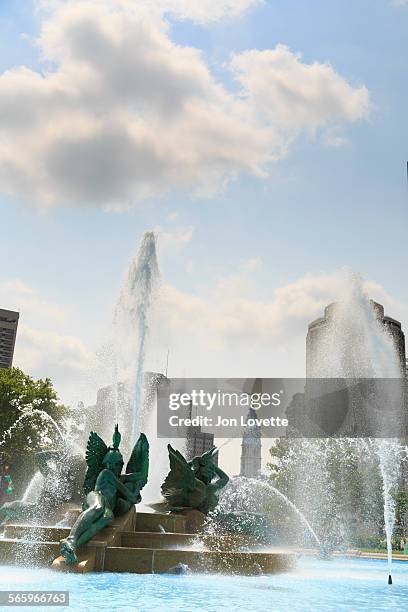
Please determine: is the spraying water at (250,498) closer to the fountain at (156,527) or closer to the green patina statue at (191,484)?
the fountain at (156,527)

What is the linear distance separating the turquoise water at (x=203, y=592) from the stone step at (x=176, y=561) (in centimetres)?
29

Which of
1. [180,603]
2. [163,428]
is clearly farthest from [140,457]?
[163,428]

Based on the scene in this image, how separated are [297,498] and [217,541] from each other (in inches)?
1454

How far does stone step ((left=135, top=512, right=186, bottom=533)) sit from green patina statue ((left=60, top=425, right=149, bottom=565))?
596 millimetres

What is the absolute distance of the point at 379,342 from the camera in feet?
180

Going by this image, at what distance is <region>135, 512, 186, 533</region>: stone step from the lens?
1454 cm

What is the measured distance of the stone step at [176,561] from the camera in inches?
472

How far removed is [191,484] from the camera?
15844 mm

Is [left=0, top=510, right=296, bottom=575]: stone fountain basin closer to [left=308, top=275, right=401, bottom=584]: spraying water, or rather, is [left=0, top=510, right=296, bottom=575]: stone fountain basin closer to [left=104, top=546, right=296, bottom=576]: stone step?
[left=104, top=546, right=296, bottom=576]: stone step

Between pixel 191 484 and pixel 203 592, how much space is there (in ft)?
19.2

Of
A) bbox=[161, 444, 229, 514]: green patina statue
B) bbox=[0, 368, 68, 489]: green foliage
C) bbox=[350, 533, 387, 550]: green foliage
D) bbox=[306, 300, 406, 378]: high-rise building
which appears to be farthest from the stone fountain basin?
bbox=[306, 300, 406, 378]: high-rise building

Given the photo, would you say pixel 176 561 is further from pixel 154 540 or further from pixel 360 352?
pixel 360 352

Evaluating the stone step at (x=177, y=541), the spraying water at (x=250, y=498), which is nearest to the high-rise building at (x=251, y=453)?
the spraying water at (x=250, y=498)

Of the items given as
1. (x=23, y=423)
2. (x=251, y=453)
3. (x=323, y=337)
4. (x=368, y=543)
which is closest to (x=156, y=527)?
(x=23, y=423)
